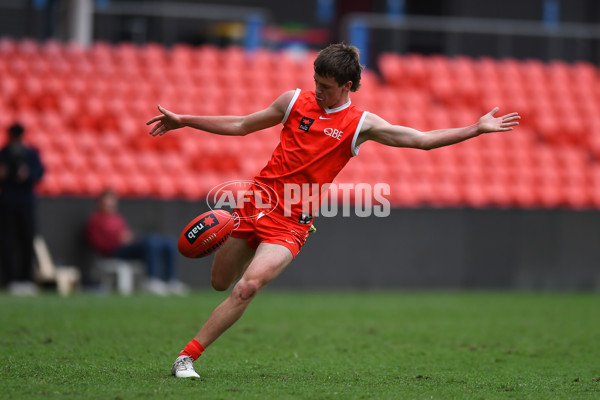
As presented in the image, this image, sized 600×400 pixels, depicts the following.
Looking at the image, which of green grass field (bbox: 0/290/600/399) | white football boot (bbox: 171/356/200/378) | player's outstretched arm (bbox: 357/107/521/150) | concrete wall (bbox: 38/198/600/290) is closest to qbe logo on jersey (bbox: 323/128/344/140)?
player's outstretched arm (bbox: 357/107/521/150)

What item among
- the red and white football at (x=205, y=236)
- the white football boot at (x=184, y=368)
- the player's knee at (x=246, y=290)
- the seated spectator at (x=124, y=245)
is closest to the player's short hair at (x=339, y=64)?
the red and white football at (x=205, y=236)

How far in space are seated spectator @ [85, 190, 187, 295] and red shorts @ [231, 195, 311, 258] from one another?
280 inches

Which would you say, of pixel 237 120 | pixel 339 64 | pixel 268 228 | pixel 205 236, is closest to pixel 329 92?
pixel 339 64

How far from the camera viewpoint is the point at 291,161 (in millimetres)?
6199

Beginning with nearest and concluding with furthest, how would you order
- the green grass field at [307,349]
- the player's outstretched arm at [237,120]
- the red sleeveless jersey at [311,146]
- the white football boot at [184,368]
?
1. the green grass field at [307,349]
2. the white football boot at [184,368]
3. the red sleeveless jersey at [311,146]
4. the player's outstretched arm at [237,120]

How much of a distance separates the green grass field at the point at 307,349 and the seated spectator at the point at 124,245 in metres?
0.99

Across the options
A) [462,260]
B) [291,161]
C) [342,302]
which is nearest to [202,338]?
[291,161]

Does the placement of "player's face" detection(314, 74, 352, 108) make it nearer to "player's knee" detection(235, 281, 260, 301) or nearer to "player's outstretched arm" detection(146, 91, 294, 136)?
"player's outstretched arm" detection(146, 91, 294, 136)

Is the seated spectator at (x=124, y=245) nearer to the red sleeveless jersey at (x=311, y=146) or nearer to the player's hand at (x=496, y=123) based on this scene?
the red sleeveless jersey at (x=311, y=146)

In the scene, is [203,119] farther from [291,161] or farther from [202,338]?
[202,338]

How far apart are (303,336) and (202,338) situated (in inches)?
113

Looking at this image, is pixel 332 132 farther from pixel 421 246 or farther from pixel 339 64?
pixel 421 246

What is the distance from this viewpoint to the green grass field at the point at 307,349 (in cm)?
560

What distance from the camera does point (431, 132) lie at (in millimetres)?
6133
